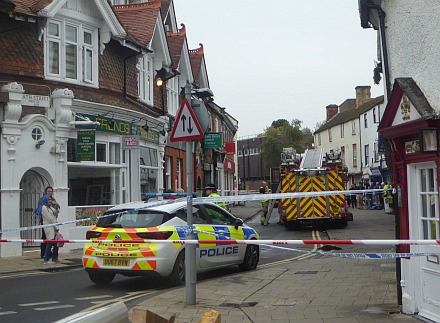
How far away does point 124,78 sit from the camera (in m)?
20.2

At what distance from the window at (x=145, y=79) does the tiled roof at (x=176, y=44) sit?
287cm

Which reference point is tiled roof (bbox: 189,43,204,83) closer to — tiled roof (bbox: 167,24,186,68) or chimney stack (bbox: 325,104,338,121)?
tiled roof (bbox: 167,24,186,68)

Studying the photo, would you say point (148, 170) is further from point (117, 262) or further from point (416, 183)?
point (416, 183)

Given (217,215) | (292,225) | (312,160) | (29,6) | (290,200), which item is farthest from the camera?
(312,160)

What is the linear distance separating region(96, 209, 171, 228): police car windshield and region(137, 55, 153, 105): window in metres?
12.3

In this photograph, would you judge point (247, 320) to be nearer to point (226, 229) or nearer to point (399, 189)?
point (399, 189)

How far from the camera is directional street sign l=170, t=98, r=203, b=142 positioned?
8.47m

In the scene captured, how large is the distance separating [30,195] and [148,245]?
27.6ft

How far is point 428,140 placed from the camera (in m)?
6.30

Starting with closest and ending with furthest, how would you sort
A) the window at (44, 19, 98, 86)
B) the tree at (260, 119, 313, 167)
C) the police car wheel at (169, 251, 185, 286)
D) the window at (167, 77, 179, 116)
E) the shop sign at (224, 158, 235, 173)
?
the police car wheel at (169, 251, 185, 286)
the window at (44, 19, 98, 86)
the window at (167, 77, 179, 116)
the shop sign at (224, 158, 235, 173)
the tree at (260, 119, 313, 167)

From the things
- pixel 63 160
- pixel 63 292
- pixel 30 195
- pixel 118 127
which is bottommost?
pixel 63 292

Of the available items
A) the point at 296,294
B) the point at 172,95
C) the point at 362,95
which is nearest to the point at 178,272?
the point at 296,294

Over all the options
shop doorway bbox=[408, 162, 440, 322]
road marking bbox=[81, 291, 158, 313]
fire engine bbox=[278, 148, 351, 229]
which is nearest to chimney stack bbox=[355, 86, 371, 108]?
fire engine bbox=[278, 148, 351, 229]

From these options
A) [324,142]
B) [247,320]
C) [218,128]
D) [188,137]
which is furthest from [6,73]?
[324,142]
